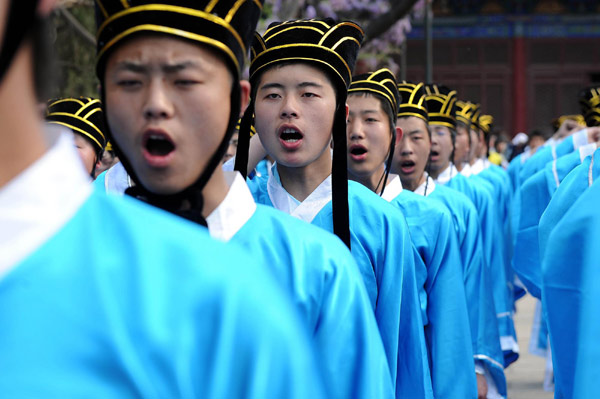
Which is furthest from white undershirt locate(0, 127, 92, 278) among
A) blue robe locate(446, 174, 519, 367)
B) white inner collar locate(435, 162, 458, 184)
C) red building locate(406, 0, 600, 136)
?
red building locate(406, 0, 600, 136)

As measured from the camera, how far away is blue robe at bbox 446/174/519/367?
7641 mm

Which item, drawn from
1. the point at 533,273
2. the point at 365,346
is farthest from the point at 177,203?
the point at 533,273

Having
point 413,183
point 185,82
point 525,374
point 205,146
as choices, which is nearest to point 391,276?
point 205,146

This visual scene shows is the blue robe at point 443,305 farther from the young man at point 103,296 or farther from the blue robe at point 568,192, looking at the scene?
the young man at point 103,296

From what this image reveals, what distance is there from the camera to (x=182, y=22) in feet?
7.36

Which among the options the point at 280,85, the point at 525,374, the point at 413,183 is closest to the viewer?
the point at 280,85

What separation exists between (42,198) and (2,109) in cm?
12

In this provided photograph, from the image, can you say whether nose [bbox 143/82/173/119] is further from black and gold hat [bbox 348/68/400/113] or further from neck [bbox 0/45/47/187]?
black and gold hat [bbox 348/68/400/113]

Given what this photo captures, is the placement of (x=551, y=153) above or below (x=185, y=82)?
above

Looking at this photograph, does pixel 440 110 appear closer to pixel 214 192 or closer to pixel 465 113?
pixel 465 113

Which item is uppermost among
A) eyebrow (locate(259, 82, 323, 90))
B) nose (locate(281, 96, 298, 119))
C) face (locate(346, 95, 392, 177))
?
face (locate(346, 95, 392, 177))

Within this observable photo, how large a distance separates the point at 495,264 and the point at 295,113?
464 cm

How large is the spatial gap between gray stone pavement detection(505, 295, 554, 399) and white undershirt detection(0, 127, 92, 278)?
696 cm

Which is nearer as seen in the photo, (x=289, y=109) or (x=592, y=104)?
(x=289, y=109)
